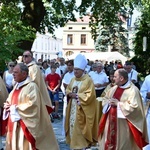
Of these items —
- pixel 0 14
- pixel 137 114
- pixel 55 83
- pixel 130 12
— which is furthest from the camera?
pixel 130 12

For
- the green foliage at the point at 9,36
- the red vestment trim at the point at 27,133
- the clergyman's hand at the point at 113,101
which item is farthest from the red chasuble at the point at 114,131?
the green foliage at the point at 9,36

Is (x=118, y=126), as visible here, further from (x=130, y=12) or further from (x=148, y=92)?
(x=130, y=12)

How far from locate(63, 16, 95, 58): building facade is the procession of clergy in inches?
2954

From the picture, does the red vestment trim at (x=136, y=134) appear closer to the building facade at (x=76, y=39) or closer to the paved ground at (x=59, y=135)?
the paved ground at (x=59, y=135)

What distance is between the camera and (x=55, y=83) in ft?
43.0

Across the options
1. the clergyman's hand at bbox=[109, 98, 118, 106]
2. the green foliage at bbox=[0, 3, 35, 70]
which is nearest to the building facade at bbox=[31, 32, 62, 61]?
the green foliage at bbox=[0, 3, 35, 70]

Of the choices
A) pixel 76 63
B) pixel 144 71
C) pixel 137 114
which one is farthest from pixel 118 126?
pixel 144 71

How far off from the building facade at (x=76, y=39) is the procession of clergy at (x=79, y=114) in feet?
246

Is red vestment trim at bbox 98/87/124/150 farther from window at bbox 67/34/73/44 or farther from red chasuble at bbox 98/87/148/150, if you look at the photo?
window at bbox 67/34/73/44

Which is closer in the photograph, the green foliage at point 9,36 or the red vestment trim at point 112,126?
the red vestment trim at point 112,126

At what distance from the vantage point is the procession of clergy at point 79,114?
20.7 feet

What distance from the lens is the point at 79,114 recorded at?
853 centimetres

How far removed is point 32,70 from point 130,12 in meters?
12.2

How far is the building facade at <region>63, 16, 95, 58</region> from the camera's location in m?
83.9
